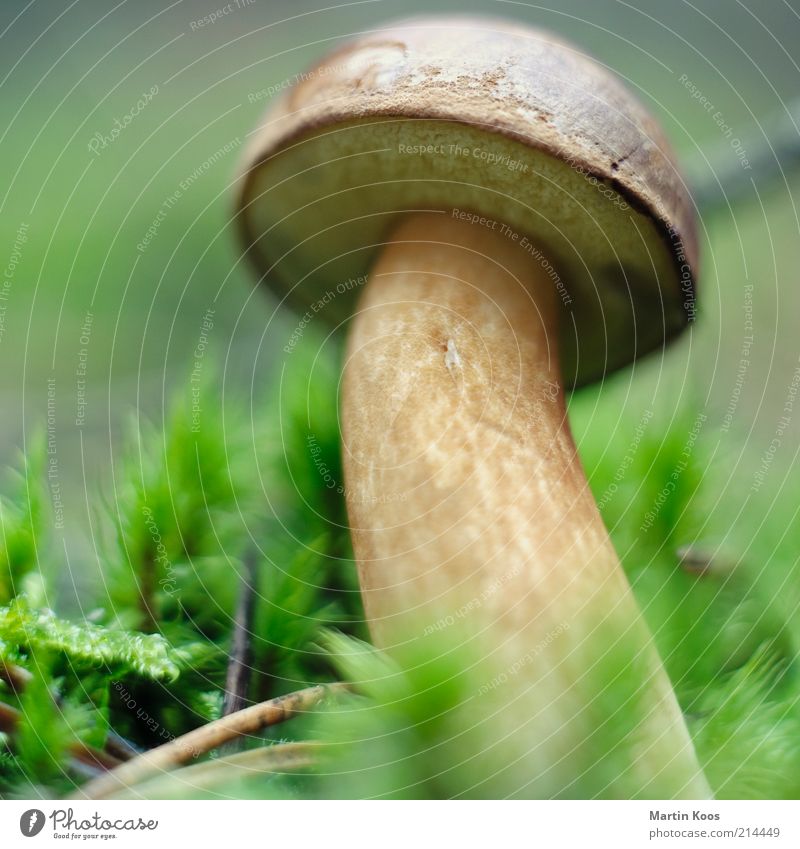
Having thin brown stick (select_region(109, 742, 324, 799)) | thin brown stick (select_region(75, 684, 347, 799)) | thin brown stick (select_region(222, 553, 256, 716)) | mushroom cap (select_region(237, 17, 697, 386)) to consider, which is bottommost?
thin brown stick (select_region(109, 742, 324, 799))

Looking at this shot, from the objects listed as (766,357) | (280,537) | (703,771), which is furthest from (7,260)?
(766,357)

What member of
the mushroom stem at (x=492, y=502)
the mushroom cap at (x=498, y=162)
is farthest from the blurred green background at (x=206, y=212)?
the mushroom stem at (x=492, y=502)

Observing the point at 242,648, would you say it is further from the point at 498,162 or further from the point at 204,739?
the point at 498,162

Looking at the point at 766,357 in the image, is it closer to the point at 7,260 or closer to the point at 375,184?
the point at 375,184

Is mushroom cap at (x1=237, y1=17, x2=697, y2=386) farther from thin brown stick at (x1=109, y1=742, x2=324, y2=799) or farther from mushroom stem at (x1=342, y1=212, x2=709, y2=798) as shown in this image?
thin brown stick at (x1=109, y1=742, x2=324, y2=799)

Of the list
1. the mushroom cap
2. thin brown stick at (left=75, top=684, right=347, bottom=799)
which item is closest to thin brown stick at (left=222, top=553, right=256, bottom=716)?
thin brown stick at (left=75, top=684, right=347, bottom=799)

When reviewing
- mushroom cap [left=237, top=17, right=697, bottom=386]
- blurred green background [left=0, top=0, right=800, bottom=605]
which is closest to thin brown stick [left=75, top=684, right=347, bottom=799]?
blurred green background [left=0, top=0, right=800, bottom=605]

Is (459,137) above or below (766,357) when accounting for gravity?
above

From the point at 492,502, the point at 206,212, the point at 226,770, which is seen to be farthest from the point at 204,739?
the point at 206,212

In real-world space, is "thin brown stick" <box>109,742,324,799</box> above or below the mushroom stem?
below

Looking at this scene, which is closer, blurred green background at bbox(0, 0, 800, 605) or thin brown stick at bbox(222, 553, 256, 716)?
thin brown stick at bbox(222, 553, 256, 716)
